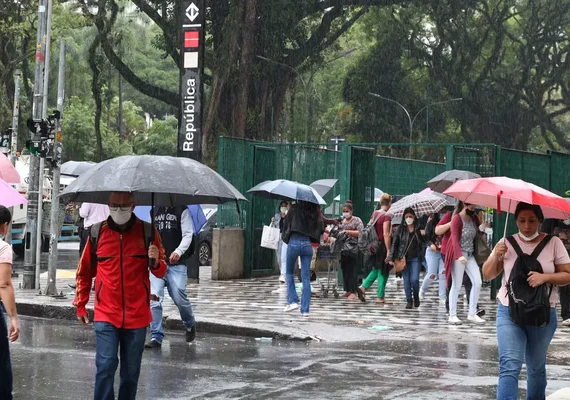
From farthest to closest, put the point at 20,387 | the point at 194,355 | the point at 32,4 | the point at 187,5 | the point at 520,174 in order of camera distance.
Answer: the point at 32,4, the point at 187,5, the point at 520,174, the point at 194,355, the point at 20,387

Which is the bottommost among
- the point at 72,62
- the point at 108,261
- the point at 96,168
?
the point at 108,261

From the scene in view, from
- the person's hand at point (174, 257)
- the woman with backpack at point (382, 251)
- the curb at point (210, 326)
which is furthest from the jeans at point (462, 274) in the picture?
the person's hand at point (174, 257)

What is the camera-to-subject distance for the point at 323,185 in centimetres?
2211

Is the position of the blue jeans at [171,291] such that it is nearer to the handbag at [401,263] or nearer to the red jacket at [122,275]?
the red jacket at [122,275]

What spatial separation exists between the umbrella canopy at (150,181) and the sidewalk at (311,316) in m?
5.16

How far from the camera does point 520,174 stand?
1942 cm

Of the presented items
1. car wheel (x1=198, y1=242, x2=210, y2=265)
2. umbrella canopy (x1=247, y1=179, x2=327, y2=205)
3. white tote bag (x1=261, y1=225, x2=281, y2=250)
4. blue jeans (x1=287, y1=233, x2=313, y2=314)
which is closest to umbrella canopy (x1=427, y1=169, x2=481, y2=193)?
white tote bag (x1=261, y1=225, x2=281, y2=250)

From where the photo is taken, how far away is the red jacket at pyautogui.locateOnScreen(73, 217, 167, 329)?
7316 mm

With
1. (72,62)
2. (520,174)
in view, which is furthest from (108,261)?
(72,62)

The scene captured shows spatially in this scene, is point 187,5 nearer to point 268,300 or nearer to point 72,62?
point 268,300

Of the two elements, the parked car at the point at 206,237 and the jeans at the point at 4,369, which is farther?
the parked car at the point at 206,237

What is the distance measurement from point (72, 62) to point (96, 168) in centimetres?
5403

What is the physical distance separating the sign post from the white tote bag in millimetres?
3692

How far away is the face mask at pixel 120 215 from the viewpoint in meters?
7.49
